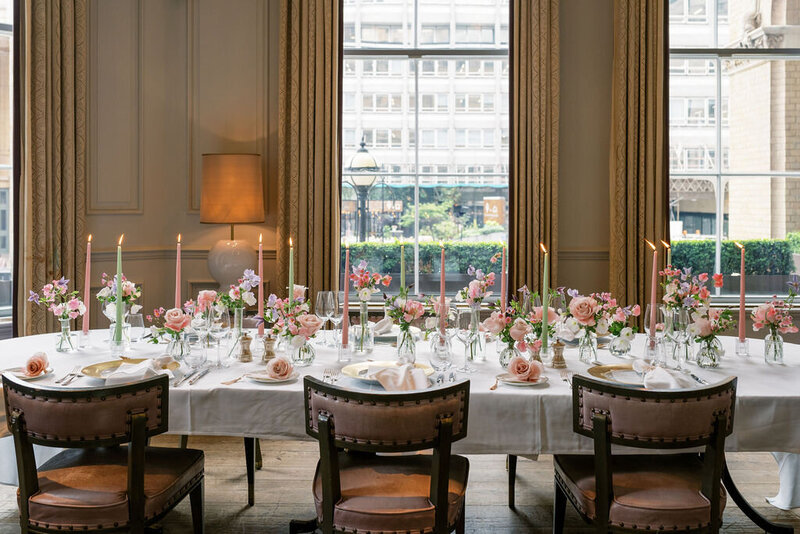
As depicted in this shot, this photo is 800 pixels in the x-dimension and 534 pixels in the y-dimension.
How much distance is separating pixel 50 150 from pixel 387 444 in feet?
11.7

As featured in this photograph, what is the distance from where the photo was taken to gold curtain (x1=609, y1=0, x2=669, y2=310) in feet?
16.9

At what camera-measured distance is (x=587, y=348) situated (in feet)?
9.25

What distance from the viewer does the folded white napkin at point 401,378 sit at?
7.43 ft

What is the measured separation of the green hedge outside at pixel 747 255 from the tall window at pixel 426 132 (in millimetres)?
1395

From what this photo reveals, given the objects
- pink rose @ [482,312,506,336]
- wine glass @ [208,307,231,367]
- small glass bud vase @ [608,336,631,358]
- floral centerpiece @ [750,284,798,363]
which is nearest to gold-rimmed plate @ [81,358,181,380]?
wine glass @ [208,307,231,367]

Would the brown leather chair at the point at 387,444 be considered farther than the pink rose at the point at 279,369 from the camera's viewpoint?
No

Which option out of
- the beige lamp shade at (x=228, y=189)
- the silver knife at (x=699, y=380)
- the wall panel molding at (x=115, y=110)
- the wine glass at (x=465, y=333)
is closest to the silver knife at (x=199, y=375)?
the wine glass at (x=465, y=333)

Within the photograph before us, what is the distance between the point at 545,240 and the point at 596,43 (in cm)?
146

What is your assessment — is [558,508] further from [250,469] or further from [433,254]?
[433,254]

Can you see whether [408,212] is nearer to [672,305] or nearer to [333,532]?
[672,305]

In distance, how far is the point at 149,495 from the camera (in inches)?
86.7

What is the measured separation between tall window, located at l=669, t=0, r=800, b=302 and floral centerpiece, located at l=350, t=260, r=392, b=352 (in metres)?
3.38

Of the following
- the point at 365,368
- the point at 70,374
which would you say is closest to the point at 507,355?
the point at 365,368

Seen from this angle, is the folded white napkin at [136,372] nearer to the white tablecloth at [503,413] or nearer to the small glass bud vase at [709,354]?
the white tablecloth at [503,413]
